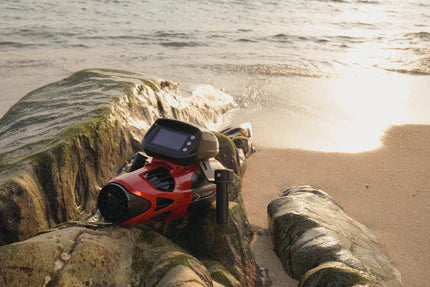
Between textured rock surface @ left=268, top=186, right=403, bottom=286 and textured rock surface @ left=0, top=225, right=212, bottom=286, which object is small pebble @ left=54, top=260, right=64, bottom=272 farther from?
textured rock surface @ left=268, top=186, right=403, bottom=286

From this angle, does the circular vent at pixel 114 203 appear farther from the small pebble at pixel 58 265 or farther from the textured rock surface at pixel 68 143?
the textured rock surface at pixel 68 143

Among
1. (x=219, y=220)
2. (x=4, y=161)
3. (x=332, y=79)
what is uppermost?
(x=4, y=161)

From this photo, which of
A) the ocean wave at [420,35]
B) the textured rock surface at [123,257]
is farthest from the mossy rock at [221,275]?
the ocean wave at [420,35]

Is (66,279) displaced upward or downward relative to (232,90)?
upward

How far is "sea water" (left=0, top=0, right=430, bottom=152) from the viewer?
9.13 metres

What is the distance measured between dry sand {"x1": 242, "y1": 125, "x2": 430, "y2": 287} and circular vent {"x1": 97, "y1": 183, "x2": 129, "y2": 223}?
161 centimetres

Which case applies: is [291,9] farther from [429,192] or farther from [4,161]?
[4,161]

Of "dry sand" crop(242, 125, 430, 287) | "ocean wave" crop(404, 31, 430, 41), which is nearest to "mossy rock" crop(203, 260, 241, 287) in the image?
"dry sand" crop(242, 125, 430, 287)

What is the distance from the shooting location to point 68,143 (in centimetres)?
410

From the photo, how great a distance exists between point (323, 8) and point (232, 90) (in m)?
15.5

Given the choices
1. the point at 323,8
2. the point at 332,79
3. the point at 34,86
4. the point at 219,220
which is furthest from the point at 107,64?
the point at 323,8

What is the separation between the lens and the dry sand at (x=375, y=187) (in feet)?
15.1

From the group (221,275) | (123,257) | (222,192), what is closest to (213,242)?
(221,275)

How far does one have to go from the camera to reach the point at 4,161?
3.94m
